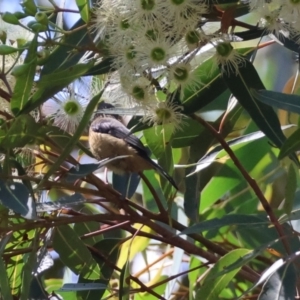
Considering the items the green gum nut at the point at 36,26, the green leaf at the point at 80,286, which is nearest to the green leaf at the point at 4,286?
the green leaf at the point at 80,286

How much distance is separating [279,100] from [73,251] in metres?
0.47

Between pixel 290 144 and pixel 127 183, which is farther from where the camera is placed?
pixel 127 183

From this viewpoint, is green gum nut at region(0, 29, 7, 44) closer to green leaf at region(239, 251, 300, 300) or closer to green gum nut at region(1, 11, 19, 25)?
green gum nut at region(1, 11, 19, 25)

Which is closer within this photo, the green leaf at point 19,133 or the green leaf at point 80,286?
the green leaf at point 19,133

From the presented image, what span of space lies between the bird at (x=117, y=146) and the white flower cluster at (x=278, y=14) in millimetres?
407

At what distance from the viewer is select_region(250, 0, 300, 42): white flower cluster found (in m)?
0.94

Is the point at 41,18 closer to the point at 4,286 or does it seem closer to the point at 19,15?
the point at 19,15

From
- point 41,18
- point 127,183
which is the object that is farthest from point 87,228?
point 41,18

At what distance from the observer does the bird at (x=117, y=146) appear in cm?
138

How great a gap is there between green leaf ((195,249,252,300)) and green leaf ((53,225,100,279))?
23 cm

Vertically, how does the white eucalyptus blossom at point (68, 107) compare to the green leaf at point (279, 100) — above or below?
above

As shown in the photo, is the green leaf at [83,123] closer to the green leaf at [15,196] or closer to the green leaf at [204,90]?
the green leaf at [15,196]

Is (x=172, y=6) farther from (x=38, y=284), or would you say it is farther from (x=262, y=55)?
(x=262, y=55)

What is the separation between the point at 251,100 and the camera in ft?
3.66
